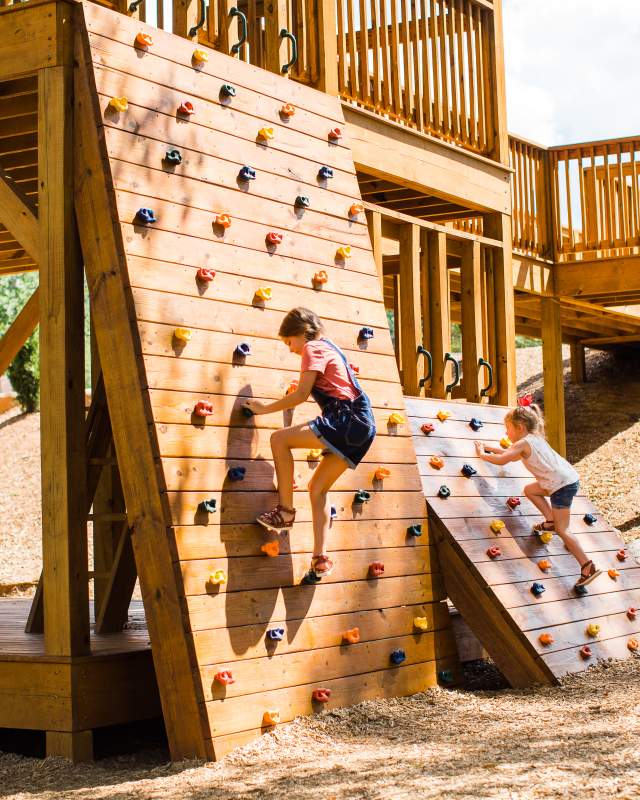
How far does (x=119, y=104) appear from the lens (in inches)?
235

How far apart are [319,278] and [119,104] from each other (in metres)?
1.66

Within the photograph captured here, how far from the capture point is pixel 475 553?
23.4 feet

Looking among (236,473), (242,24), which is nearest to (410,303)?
(242,24)

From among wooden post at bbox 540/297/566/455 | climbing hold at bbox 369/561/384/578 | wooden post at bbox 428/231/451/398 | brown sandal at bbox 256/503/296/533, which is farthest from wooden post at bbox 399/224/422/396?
wooden post at bbox 540/297/566/455

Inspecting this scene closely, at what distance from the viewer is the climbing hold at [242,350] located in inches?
245

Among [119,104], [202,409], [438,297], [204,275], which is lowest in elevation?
→ [202,409]

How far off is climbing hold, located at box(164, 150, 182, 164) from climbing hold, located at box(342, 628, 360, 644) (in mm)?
2792

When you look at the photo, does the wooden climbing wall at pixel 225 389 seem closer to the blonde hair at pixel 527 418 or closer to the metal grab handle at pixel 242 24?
the metal grab handle at pixel 242 24

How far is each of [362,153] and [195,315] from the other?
2.75 metres

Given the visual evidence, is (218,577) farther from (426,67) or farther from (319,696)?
(426,67)

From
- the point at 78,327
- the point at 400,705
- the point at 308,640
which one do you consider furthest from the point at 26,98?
the point at 400,705

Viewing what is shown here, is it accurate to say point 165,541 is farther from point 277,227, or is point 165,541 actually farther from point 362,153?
point 362,153

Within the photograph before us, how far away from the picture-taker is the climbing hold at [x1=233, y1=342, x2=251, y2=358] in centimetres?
622

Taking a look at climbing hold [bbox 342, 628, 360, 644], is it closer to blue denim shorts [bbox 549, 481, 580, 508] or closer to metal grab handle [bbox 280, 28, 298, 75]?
blue denim shorts [bbox 549, 481, 580, 508]
